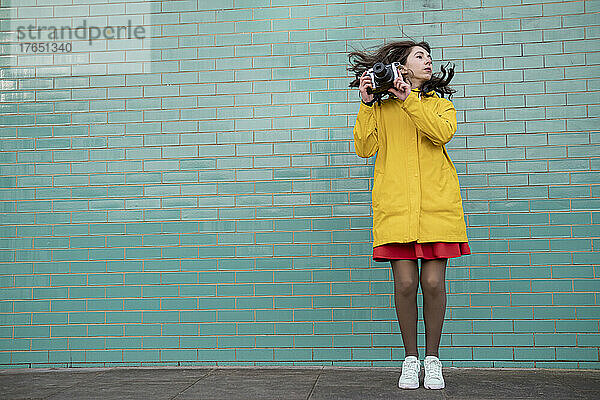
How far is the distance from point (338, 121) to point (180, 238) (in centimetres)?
115

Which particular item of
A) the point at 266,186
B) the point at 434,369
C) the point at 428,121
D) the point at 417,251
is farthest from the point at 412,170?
the point at 266,186

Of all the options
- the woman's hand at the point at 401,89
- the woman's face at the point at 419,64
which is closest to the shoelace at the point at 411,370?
the woman's hand at the point at 401,89

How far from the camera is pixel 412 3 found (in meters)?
4.21

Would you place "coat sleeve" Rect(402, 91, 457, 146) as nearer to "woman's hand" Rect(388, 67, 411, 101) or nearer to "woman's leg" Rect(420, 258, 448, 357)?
"woman's hand" Rect(388, 67, 411, 101)

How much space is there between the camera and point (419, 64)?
3.36 metres

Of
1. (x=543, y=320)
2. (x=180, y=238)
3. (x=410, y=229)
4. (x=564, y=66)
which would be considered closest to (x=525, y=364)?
(x=543, y=320)

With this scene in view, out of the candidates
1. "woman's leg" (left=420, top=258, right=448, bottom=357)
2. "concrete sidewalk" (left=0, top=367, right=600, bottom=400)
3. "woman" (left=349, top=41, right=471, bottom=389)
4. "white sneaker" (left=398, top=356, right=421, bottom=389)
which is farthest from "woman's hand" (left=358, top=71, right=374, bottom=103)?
"concrete sidewalk" (left=0, top=367, right=600, bottom=400)

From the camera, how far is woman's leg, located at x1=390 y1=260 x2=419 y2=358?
331 centimetres

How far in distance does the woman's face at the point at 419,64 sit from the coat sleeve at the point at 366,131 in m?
0.25

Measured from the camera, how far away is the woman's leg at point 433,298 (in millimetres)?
3309

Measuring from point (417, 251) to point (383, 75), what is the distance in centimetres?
80

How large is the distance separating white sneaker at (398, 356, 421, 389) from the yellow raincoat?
0.56 metres

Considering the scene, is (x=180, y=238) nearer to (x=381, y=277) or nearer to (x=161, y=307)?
(x=161, y=307)

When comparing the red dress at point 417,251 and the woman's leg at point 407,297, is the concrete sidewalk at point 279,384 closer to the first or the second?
the woman's leg at point 407,297
